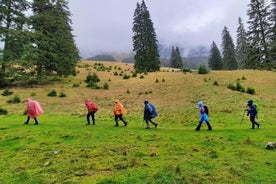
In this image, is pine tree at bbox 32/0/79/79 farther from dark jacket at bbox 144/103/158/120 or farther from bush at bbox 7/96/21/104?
dark jacket at bbox 144/103/158/120

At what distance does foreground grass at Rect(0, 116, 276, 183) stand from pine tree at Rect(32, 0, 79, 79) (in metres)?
24.7

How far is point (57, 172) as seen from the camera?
12.7m

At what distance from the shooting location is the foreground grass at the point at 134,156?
11.9 m

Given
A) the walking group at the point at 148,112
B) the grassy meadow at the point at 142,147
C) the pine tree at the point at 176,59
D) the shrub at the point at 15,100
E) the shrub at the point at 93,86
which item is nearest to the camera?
the grassy meadow at the point at 142,147

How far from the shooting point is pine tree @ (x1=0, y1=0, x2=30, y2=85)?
133 ft

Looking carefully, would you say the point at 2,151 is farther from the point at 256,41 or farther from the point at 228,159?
the point at 256,41

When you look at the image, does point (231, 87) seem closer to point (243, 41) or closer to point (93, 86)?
point (93, 86)

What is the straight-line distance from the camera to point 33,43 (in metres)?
42.5

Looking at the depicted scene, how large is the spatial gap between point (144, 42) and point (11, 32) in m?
30.2

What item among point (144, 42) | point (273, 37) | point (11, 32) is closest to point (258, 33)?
point (273, 37)

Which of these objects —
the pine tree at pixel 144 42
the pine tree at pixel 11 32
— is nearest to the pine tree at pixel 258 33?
the pine tree at pixel 144 42

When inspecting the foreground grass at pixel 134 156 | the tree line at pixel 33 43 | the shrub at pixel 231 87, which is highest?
the tree line at pixel 33 43

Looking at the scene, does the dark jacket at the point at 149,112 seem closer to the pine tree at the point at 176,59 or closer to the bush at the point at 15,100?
the bush at the point at 15,100

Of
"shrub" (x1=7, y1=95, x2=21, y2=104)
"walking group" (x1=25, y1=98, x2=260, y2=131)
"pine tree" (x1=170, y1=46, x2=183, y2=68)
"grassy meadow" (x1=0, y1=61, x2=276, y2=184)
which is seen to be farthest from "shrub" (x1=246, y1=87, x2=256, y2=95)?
"pine tree" (x1=170, y1=46, x2=183, y2=68)
